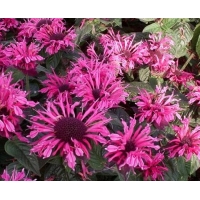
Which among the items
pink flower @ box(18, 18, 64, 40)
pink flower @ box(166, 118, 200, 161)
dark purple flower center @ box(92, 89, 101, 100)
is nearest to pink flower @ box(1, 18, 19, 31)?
pink flower @ box(18, 18, 64, 40)

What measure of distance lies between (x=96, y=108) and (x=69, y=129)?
0.10 m

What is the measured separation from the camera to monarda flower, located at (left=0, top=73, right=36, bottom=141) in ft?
2.60

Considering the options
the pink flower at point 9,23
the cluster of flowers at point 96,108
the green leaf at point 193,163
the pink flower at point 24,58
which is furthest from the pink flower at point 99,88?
the pink flower at point 9,23

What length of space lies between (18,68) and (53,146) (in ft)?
0.97

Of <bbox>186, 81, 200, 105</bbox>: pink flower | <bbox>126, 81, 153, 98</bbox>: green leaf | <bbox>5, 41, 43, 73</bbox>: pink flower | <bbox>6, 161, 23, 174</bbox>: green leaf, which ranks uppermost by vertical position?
<bbox>5, 41, 43, 73</bbox>: pink flower

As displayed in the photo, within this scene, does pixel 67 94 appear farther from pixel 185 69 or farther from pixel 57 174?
pixel 185 69

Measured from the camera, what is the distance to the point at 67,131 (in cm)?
77

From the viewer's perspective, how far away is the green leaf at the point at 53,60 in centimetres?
108

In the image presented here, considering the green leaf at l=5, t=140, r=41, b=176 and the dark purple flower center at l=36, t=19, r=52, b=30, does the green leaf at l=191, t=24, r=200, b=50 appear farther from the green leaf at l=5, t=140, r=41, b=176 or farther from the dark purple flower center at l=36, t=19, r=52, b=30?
the green leaf at l=5, t=140, r=41, b=176

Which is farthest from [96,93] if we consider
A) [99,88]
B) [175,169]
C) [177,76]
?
[177,76]

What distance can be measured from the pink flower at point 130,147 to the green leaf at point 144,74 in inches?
12.5

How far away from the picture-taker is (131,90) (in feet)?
Result: 3.41

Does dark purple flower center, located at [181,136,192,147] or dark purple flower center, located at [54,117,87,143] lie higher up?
dark purple flower center, located at [54,117,87,143]

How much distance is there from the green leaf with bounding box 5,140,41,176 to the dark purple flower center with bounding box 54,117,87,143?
0.07m
